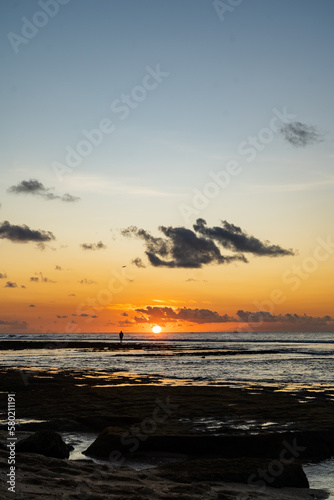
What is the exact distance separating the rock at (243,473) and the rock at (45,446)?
2.38 m

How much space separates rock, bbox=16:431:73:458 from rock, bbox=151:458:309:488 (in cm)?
238

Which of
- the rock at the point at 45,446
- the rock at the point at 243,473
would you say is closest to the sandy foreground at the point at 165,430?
the rock at the point at 243,473

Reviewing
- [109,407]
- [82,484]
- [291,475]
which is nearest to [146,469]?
[82,484]

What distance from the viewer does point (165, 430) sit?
41.8 feet

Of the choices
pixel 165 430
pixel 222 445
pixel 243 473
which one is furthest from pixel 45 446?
pixel 243 473

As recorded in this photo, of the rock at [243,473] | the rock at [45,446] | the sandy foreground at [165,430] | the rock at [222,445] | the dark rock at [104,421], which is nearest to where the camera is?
the sandy foreground at [165,430]

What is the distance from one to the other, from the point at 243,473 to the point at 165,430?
4029mm

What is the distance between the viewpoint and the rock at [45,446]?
10305 mm

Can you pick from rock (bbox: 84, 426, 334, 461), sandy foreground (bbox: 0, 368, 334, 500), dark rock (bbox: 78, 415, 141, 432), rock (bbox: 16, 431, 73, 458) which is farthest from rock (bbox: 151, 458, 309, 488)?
dark rock (bbox: 78, 415, 141, 432)

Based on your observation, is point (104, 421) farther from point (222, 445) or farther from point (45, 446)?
point (222, 445)

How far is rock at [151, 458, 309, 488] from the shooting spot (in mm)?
8875

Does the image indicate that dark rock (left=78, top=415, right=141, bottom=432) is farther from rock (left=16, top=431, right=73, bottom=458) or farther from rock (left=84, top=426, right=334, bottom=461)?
rock (left=16, top=431, right=73, bottom=458)

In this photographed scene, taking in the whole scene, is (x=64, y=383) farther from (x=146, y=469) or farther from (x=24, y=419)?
(x=146, y=469)

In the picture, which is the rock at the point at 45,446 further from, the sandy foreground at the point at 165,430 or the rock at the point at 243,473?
the rock at the point at 243,473
